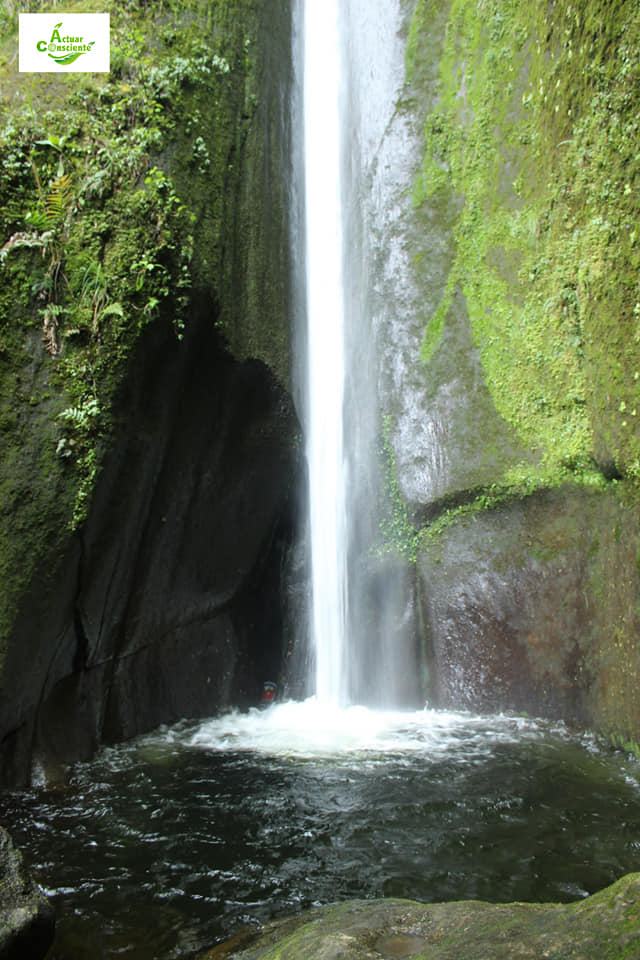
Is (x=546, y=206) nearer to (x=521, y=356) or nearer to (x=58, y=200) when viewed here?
(x=521, y=356)

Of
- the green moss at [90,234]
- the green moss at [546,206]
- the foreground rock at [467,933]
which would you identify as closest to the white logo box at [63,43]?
the green moss at [90,234]

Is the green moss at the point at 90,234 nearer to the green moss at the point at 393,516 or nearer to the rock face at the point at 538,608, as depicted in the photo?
the green moss at the point at 393,516

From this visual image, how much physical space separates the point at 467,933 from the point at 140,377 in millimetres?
5081

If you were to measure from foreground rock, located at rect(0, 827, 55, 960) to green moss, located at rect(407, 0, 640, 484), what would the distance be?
508 cm

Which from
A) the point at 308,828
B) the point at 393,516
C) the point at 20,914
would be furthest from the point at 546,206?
the point at 20,914

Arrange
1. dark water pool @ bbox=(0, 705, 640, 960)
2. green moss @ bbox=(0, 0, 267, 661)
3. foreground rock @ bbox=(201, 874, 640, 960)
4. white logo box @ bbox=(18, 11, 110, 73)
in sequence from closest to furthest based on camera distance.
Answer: foreground rock @ bbox=(201, 874, 640, 960)
dark water pool @ bbox=(0, 705, 640, 960)
green moss @ bbox=(0, 0, 267, 661)
white logo box @ bbox=(18, 11, 110, 73)

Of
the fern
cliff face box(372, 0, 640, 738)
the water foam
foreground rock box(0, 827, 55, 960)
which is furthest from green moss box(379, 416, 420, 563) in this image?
foreground rock box(0, 827, 55, 960)

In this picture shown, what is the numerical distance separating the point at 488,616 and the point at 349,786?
2.99 meters

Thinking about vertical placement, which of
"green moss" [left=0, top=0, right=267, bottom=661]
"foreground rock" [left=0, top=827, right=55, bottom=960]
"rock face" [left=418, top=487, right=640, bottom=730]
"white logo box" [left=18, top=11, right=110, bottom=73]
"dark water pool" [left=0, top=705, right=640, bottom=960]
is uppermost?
"white logo box" [left=18, top=11, right=110, bottom=73]

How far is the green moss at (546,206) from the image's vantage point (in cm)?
587

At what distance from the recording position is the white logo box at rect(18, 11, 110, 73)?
6.83 meters

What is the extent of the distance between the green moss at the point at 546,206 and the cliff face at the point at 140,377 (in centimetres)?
236

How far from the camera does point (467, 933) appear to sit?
235 centimetres

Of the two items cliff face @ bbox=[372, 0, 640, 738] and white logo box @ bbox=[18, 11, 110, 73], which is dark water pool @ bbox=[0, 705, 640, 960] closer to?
cliff face @ bbox=[372, 0, 640, 738]
